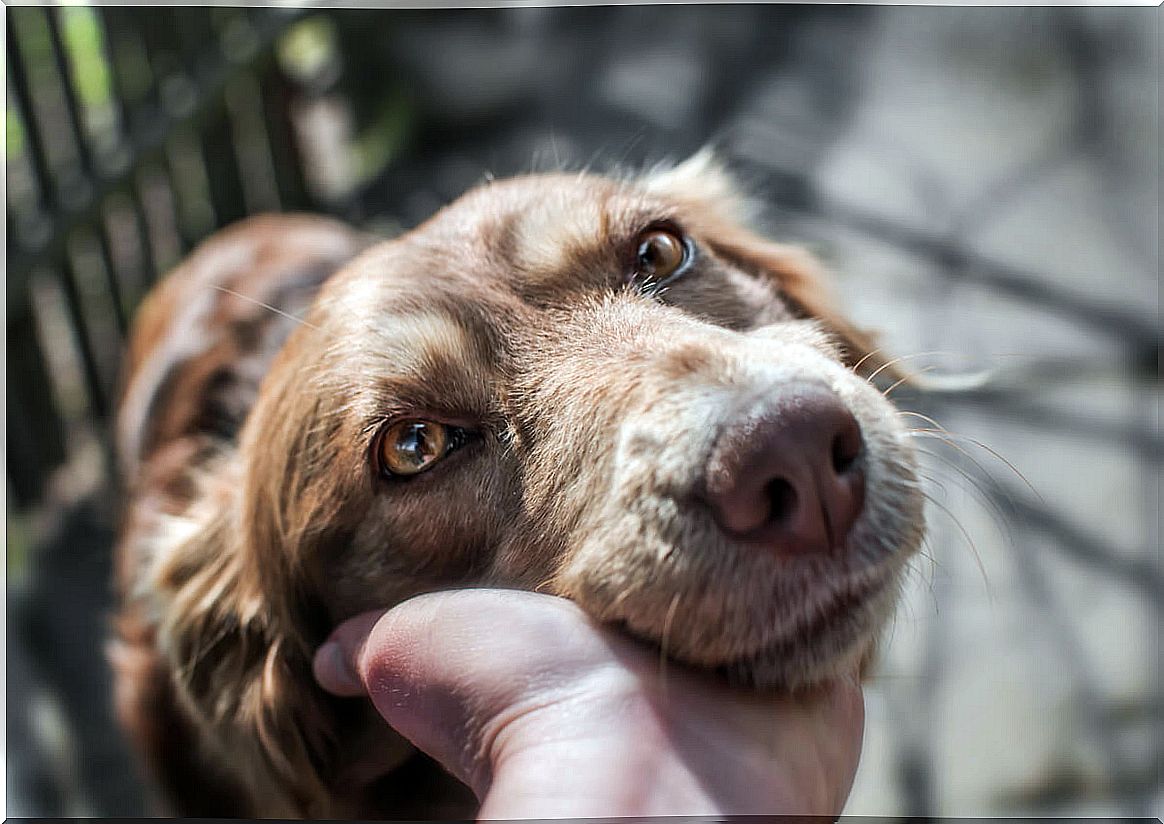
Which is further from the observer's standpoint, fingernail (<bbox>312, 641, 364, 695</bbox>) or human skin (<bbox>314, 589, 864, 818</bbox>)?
fingernail (<bbox>312, 641, 364, 695</bbox>)

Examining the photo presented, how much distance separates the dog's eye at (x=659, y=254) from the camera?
186 centimetres

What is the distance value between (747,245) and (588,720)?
125 cm

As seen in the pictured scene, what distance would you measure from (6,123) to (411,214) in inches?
35.9

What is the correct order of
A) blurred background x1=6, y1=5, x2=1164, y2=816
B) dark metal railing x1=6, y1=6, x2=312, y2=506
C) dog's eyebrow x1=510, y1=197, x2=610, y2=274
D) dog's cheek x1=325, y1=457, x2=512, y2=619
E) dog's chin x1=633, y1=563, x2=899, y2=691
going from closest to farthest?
dog's chin x1=633, y1=563, x2=899, y2=691
dog's cheek x1=325, y1=457, x2=512, y2=619
dog's eyebrow x1=510, y1=197, x2=610, y2=274
blurred background x1=6, y1=5, x2=1164, y2=816
dark metal railing x1=6, y1=6, x2=312, y2=506

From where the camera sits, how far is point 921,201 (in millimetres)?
2176

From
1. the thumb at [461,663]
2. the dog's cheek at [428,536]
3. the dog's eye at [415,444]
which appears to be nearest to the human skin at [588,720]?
the thumb at [461,663]

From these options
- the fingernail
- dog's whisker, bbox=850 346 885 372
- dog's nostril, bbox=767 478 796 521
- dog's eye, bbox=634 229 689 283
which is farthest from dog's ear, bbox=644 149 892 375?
the fingernail

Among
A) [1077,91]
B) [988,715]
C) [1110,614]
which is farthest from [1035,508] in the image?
[1077,91]

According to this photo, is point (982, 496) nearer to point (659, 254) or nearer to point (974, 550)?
point (974, 550)

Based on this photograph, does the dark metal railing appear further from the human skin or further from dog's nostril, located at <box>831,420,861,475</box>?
dog's nostril, located at <box>831,420,861,475</box>

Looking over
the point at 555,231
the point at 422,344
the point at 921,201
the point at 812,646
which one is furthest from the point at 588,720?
the point at 921,201

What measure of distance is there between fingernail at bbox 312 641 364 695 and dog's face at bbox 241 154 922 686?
10 cm

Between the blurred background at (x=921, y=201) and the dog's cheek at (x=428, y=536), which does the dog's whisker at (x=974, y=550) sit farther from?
the dog's cheek at (x=428, y=536)

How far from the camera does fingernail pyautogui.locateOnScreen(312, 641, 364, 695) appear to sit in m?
1.75
